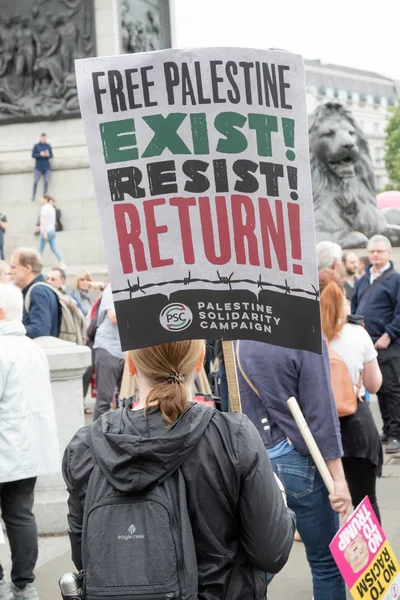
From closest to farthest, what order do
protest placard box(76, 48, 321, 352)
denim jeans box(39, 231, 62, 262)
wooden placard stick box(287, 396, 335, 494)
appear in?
1. protest placard box(76, 48, 321, 352)
2. wooden placard stick box(287, 396, 335, 494)
3. denim jeans box(39, 231, 62, 262)

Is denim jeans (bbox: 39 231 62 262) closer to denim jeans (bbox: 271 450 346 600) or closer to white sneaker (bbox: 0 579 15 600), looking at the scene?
white sneaker (bbox: 0 579 15 600)

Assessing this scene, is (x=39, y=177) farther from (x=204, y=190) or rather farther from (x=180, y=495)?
(x=180, y=495)

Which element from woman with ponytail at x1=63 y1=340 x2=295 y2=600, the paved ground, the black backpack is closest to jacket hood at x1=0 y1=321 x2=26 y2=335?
the paved ground

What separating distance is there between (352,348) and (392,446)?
435 centimetres

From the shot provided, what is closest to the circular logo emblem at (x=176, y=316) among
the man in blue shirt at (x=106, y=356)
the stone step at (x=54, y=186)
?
the man in blue shirt at (x=106, y=356)

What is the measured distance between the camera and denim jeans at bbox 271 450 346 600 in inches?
165

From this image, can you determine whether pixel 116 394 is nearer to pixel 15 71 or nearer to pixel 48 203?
pixel 48 203

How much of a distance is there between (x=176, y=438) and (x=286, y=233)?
0.74m

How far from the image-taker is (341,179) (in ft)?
50.8

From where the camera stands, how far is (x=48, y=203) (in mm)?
20281

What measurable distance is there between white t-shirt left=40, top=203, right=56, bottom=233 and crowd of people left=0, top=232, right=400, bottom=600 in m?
11.6

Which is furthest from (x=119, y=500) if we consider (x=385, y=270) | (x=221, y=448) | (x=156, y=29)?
(x=156, y=29)

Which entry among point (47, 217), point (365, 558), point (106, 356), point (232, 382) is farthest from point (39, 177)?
point (232, 382)

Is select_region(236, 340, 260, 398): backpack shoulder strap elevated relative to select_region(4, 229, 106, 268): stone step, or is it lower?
lower
